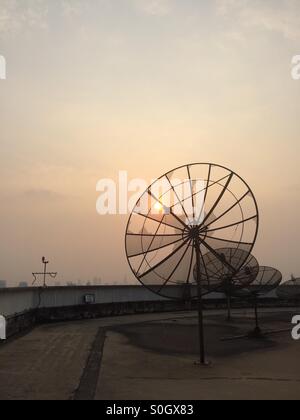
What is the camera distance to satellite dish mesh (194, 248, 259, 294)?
20.6 m

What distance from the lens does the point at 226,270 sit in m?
25.9

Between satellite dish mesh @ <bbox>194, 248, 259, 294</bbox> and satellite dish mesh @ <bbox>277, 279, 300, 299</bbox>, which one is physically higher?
satellite dish mesh @ <bbox>194, 248, 259, 294</bbox>

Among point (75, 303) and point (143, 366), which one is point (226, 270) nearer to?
point (143, 366)

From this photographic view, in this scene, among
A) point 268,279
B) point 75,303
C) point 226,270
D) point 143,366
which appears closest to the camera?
point 143,366

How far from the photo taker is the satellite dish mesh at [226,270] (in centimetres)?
2062

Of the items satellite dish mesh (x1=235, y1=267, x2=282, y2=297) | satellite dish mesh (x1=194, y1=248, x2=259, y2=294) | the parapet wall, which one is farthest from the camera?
satellite dish mesh (x1=235, y1=267, x2=282, y2=297)

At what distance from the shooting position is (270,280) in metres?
34.7

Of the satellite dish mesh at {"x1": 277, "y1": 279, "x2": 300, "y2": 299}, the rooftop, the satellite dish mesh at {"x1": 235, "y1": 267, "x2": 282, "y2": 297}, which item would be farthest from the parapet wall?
the satellite dish mesh at {"x1": 235, "y1": 267, "x2": 282, "y2": 297}

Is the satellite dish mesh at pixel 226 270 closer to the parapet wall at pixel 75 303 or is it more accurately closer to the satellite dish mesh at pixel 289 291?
the parapet wall at pixel 75 303

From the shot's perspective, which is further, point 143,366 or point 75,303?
point 75,303

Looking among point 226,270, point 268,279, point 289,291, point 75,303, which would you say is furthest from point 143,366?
point 289,291

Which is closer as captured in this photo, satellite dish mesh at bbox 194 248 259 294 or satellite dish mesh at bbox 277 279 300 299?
satellite dish mesh at bbox 194 248 259 294

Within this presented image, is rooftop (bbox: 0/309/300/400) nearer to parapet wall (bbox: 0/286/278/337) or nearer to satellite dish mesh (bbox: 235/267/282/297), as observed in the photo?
parapet wall (bbox: 0/286/278/337)

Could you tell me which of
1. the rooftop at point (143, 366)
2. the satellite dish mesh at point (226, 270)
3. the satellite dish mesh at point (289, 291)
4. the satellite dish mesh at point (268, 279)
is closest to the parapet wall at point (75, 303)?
the rooftop at point (143, 366)
